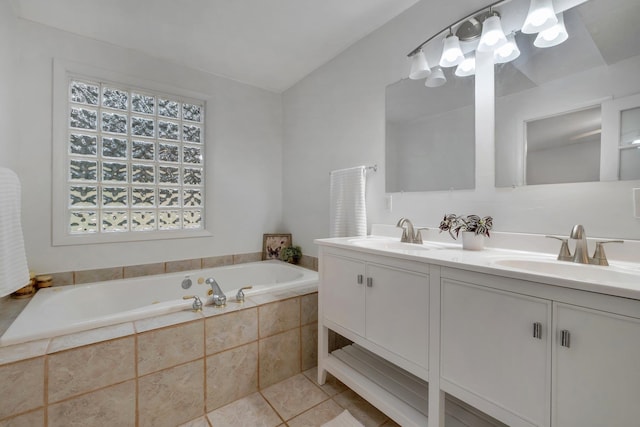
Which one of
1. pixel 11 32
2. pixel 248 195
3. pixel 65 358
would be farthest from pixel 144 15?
pixel 65 358

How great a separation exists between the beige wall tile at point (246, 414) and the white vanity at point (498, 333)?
45 centimetres

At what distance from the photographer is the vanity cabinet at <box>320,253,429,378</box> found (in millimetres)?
1169

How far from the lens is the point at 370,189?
2.08 m

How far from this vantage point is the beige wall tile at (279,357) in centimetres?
170

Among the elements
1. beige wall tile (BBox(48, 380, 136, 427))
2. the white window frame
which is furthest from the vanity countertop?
the white window frame

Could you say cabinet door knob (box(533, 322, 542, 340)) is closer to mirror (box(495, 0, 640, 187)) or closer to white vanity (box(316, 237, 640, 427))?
white vanity (box(316, 237, 640, 427))

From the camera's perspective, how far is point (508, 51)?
1342 mm

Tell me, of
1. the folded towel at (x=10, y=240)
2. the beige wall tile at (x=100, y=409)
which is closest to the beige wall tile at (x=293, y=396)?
the beige wall tile at (x=100, y=409)

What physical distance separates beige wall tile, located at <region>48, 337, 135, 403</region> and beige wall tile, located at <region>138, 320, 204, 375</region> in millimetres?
49

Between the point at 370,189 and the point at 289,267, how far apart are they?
3.72 feet

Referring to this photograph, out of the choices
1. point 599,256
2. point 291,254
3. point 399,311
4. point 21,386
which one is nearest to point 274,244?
point 291,254

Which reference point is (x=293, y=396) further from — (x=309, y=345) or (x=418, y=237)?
(x=418, y=237)

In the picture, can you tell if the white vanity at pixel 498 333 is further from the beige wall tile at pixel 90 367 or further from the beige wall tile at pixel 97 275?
the beige wall tile at pixel 97 275

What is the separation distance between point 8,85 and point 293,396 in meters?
2.59
